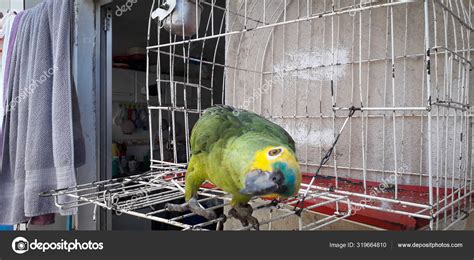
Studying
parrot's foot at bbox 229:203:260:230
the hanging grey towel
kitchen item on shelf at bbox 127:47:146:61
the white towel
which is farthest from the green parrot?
kitchen item on shelf at bbox 127:47:146:61

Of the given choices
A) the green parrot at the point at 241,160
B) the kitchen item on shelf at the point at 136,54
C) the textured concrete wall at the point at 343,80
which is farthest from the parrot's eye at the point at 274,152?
the kitchen item on shelf at the point at 136,54

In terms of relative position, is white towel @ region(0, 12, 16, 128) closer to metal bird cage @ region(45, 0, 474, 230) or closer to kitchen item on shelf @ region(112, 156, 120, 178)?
metal bird cage @ region(45, 0, 474, 230)

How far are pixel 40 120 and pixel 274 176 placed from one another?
3.16 feet

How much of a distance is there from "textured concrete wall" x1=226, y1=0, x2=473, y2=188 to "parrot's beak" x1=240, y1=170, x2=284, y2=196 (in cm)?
43

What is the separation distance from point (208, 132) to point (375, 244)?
34 cm

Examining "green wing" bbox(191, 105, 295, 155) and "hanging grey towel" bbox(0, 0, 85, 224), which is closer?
"green wing" bbox(191, 105, 295, 155)

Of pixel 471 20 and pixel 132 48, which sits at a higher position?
pixel 132 48

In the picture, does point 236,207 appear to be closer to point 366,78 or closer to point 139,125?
point 366,78

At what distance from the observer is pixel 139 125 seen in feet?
8.03

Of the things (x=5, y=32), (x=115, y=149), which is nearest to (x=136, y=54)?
(x=115, y=149)

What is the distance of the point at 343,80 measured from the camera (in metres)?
1.04

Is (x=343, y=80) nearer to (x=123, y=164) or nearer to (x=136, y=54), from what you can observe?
(x=136, y=54)

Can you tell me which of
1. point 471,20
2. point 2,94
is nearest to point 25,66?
point 2,94

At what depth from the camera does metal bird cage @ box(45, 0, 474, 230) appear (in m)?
0.73
